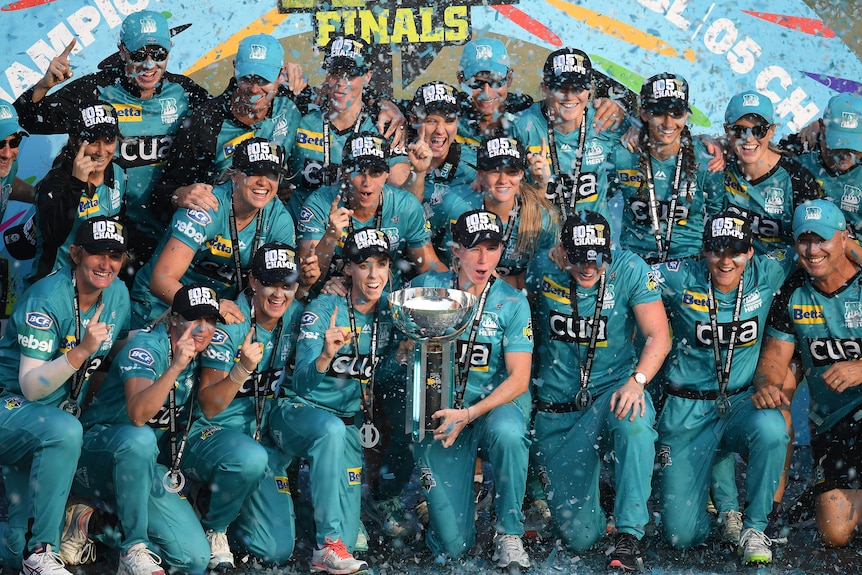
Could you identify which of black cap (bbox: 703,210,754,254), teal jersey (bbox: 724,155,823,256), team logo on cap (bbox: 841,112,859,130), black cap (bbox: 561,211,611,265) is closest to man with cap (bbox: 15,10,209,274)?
black cap (bbox: 561,211,611,265)

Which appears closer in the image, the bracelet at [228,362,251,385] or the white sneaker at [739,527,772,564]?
the bracelet at [228,362,251,385]

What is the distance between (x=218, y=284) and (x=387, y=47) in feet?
7.28

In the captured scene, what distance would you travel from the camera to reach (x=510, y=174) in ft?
24.9

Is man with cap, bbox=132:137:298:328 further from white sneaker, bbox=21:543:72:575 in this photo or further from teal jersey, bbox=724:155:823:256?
teal jersey, bbox=724:155:823:256

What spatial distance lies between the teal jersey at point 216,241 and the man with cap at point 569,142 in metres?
1.55

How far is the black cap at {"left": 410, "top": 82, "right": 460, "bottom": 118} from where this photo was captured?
782 centimetres

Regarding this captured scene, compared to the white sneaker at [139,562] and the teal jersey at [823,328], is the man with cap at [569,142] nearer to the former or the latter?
the teal jersey at [823,328]

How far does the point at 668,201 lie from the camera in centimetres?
798

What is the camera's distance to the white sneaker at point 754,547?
6949 mm

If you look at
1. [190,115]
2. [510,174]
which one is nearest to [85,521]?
[190,115]

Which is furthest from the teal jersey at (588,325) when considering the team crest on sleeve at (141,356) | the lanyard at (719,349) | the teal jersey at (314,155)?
the team crest on sleeve at (141,356)

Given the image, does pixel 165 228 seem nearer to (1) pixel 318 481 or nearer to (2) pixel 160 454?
(2) pixel 160 454

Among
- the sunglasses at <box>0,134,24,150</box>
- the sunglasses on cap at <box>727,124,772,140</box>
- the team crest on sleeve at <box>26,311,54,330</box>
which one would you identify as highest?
the sunglasses on cap at <box>727,124,772,140</box>

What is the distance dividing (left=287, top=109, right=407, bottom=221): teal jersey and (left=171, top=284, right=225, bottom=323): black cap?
1.27 metres
